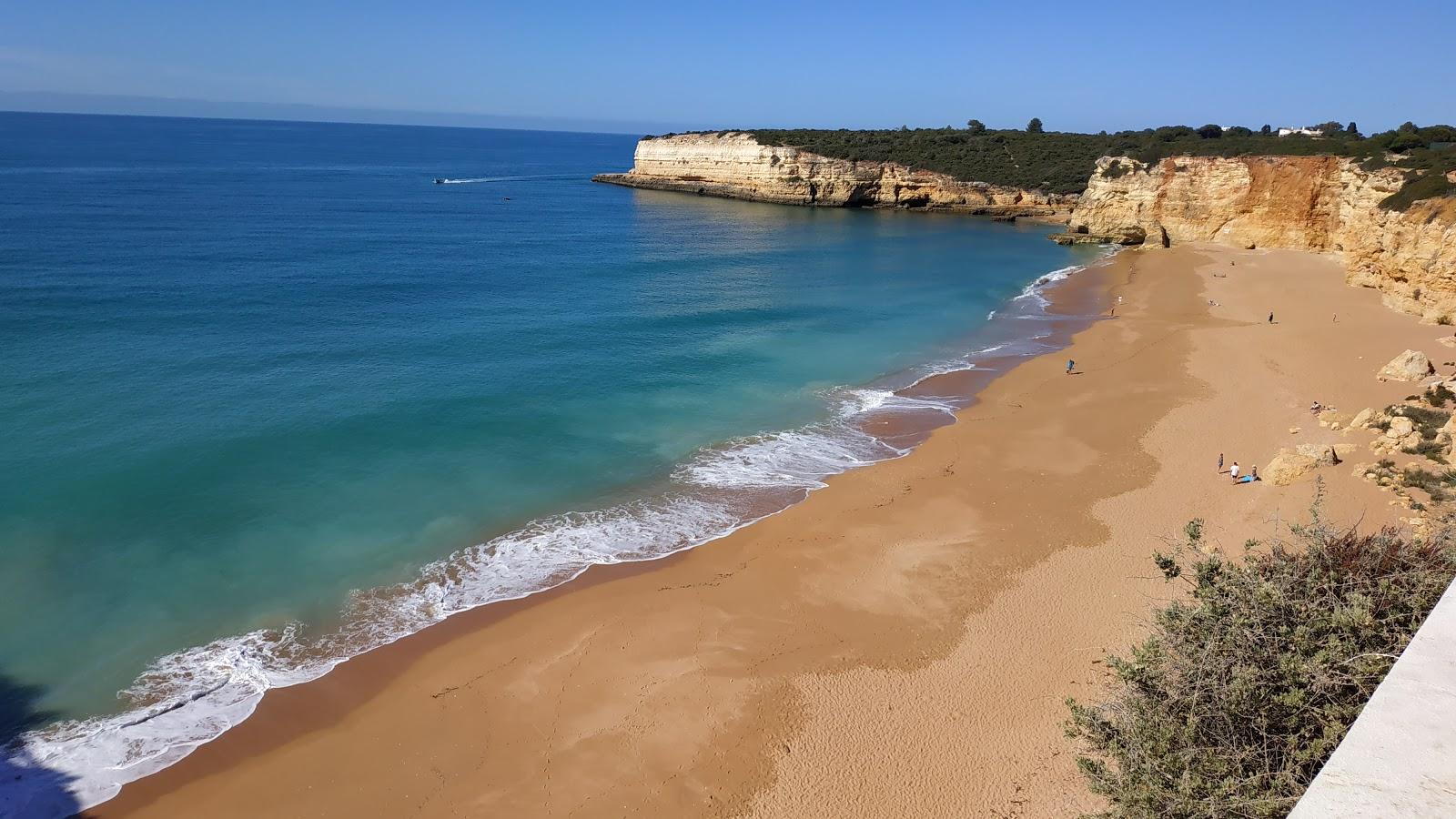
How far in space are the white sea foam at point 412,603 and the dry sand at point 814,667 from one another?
0.49m

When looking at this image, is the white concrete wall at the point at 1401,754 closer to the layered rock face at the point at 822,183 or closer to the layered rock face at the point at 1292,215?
the layered rock face at the point at 1292,215

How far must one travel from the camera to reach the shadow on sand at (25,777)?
9.92 meters

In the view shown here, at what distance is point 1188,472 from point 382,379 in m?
22.9

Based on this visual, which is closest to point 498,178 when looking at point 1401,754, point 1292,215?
point 1292,215

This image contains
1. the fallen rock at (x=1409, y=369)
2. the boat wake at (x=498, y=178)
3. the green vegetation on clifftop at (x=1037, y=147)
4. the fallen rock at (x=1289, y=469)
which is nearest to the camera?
the fallen rock at (x=1289, y=469)

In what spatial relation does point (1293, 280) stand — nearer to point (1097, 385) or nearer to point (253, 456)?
point (1097, 385)

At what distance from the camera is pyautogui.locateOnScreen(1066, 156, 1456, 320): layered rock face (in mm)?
28812

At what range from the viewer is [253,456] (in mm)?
18875

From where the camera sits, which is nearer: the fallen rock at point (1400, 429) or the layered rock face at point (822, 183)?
the fallen rock at point (1400, 429)

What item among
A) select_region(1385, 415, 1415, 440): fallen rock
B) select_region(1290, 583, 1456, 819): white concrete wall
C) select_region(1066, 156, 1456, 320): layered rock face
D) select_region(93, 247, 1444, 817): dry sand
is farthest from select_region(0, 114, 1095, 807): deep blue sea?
select_region(1290, 583, 1456, 819): white concrete wall

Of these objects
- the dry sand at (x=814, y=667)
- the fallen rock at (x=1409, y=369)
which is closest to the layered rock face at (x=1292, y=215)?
the fallen rock at (x=1409, y=369)

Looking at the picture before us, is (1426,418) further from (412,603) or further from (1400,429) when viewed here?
(412,603)

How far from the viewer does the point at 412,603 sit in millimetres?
14164

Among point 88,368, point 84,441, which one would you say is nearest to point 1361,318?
point 84,441
